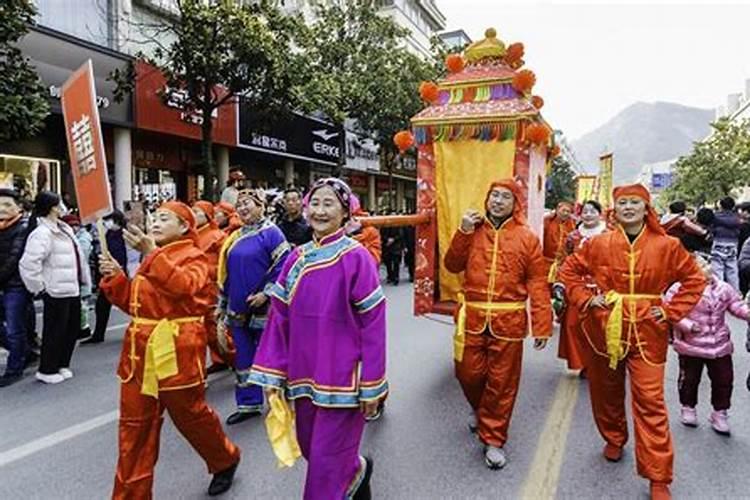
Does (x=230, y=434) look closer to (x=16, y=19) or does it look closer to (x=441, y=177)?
(x=441, y=177)

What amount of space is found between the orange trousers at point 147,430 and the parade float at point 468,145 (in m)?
2.66

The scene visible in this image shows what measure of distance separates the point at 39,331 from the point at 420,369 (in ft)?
15.8

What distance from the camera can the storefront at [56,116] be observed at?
10.8 meters

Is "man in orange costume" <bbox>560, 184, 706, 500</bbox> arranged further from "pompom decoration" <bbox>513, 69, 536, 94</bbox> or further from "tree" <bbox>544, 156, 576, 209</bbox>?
"tree" <bbox>544, 156, 576, 209</bbox>

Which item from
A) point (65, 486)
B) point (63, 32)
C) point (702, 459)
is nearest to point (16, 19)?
point (63, 32)

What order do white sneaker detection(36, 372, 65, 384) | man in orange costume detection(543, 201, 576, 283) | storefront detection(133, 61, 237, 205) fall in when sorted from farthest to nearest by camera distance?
1. storefront detection(133, 61, 237, 205)
2. man in orange costume detection(543, 201, 576, 283)
3. white sneaker detection(36, 372, 65, 384)

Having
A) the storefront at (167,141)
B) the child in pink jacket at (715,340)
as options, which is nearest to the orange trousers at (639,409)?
the child in pink jacket at (715,340)

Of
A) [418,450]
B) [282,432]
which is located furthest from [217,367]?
[282,432]

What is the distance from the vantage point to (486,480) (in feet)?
11.7

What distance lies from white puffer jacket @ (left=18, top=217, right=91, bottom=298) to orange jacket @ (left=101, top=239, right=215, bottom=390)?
285 cm

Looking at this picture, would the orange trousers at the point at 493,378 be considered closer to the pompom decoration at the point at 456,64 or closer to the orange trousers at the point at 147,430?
the orange trousers at the point at 147,430

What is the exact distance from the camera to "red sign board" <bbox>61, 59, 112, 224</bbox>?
10.1ft

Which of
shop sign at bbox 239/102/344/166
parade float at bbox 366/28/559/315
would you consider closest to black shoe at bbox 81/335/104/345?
parade float at bbox 366/28/559/315

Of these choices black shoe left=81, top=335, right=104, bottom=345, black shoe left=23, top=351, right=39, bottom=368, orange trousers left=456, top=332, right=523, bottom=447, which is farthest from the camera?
black shoe left=81, top=335, right=104, bottom=345
